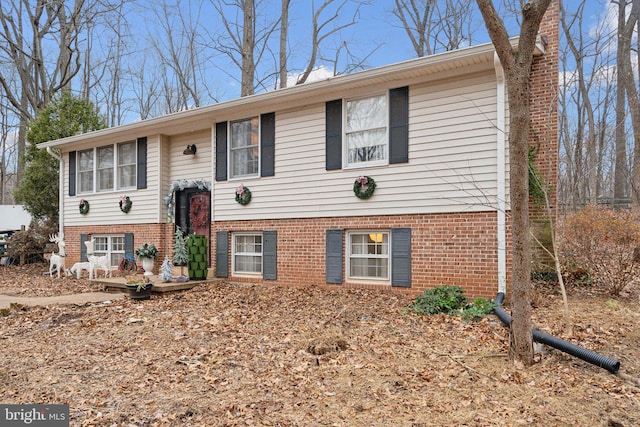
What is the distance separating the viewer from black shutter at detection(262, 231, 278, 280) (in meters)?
8.99

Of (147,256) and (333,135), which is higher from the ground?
(333,135)

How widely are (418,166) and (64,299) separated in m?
6.98

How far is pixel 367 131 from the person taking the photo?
8.03 metres

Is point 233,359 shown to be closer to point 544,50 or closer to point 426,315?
point 426,315

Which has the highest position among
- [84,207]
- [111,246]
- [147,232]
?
[84,207]

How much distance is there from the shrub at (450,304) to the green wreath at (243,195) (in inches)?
176

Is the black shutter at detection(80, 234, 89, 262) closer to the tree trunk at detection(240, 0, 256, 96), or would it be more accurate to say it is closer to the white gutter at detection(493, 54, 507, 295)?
the tree trunk at detection(240, 0, 256, 96)

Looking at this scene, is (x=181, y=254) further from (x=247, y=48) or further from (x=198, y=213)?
(x=247, y=48)

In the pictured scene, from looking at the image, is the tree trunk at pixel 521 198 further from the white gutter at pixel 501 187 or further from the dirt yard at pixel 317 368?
the white gutter at pixel 501 187

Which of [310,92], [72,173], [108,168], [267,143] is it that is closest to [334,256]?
[267,143]

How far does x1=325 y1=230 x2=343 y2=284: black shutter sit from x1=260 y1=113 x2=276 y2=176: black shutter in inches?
79.3

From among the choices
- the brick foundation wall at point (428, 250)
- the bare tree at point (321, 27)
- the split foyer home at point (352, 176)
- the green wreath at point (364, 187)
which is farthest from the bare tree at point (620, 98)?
the green wreath at point (364, 187)

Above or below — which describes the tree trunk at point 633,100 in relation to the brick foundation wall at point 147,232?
above

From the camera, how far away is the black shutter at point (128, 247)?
37.4 feet
